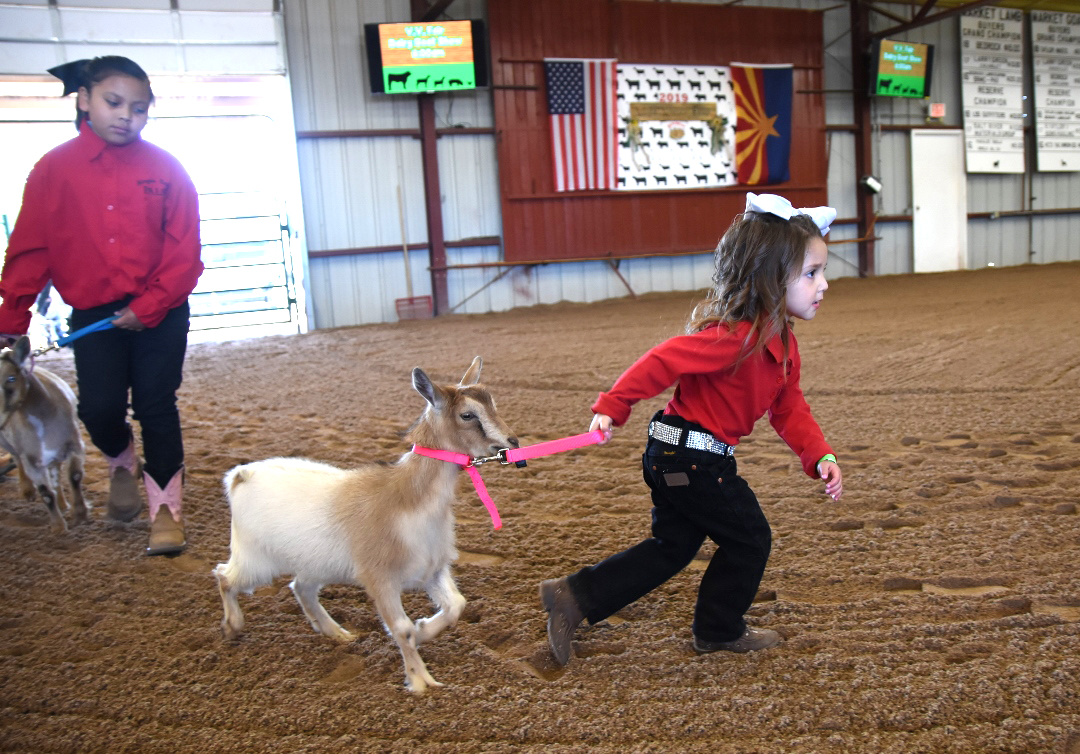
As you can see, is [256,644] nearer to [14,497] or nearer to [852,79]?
[14,497]

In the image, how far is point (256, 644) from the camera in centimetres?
261

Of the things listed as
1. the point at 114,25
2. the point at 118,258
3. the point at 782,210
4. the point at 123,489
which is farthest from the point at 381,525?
the point at 114,25

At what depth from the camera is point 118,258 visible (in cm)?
342

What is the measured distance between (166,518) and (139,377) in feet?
2.03

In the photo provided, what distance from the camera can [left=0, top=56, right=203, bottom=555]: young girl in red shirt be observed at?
3.36 metres

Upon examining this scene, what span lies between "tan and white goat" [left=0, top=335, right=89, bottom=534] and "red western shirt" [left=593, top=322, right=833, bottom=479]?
117 inches

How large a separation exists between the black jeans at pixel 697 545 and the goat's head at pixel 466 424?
0.45 meters

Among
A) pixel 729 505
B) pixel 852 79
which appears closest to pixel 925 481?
pixel 729 505

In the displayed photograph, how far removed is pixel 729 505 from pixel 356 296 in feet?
37.4

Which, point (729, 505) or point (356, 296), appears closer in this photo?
point (729, 505)

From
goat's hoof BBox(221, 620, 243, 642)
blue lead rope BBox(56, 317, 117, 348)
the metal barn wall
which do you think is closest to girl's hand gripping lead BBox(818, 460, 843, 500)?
goat's hoof BBox(221, 620, 243, 642)

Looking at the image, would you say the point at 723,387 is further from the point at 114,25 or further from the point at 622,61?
the point at 622,61

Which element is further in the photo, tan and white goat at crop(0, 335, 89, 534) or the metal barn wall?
the metal barn wall

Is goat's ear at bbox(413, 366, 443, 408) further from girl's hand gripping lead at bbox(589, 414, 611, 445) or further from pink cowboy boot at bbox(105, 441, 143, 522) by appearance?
pink cowboy boot at bbox(105, 441, 143, 522)
